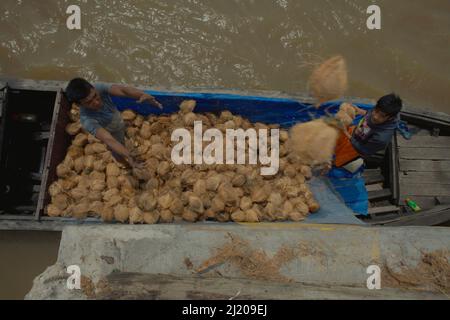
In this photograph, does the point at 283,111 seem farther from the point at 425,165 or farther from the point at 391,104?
the point at 425,165

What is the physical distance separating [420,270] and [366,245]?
0.58 m

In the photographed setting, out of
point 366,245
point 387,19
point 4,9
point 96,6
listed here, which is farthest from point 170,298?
point 387,19

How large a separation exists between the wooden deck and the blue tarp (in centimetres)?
70

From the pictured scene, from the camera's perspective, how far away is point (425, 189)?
185 inches

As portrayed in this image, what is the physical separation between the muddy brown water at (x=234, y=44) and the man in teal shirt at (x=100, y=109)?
102 inches

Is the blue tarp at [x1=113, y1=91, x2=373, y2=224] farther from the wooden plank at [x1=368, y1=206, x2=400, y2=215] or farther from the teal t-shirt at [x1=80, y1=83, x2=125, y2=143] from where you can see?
the teal t-shirt at [x1=80, y1=83, x2=125, y2=143]

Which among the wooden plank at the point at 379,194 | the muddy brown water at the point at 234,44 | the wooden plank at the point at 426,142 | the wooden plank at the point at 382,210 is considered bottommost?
the wooden plank at the point at 382,210

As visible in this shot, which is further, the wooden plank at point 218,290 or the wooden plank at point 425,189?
the wooden plank at point 425,189

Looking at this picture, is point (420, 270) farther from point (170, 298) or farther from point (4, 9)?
point (4, 9)

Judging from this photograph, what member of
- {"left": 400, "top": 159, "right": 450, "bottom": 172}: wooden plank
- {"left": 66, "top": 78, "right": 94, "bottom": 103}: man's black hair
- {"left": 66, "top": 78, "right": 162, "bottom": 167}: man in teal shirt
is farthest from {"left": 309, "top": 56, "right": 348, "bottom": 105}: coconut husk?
{"left": 66, "top": 78, "right": 94, "bottom": 103}: man's black hair

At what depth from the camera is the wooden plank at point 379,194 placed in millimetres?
4695

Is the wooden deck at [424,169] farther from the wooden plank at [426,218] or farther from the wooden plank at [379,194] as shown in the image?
the wooden plank at [426,218]

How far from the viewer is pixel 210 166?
4113 mm

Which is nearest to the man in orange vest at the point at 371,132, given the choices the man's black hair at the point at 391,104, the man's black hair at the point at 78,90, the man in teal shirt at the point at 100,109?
the man's black hair at the point at 391,104
